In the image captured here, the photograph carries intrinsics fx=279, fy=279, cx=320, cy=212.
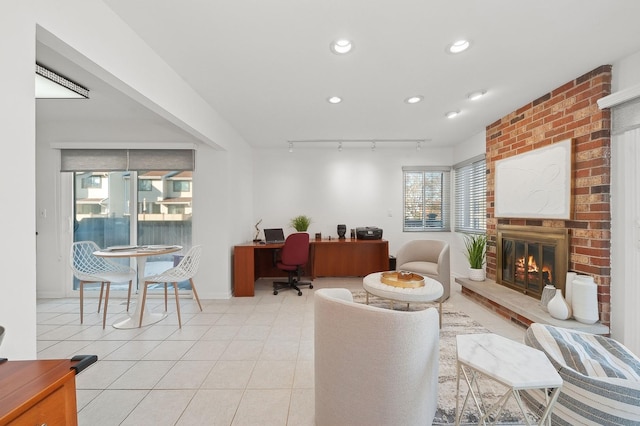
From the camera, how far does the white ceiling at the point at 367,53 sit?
1.67 meters

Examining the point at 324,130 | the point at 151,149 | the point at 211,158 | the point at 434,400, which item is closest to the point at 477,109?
the point at 324,130

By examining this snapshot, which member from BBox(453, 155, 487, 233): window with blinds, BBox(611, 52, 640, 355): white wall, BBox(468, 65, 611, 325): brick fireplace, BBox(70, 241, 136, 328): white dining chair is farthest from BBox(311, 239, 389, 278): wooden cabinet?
BBox(611, 52, 640, 355): white wall

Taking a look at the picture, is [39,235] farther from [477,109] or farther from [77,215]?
[477,109]

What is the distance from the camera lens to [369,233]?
15.7 ft

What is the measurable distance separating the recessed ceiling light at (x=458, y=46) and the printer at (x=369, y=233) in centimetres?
312

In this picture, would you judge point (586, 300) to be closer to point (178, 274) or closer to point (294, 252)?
point (294, 252)

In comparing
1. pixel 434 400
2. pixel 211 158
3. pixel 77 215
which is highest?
pixel 211 158

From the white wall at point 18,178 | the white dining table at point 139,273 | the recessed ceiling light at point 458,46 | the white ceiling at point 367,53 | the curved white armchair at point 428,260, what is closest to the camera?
the white wall at point 18,178

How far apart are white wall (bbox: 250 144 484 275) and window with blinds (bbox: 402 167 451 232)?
151 mm

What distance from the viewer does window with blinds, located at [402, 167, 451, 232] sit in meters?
5.27

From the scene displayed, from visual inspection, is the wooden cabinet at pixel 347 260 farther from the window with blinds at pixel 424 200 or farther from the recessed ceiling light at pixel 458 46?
the recessed ceiling light at pixel 458 46

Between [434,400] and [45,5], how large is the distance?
9.01 feet

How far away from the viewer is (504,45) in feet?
6.57

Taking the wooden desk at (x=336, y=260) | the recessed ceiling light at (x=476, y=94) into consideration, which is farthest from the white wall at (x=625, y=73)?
the wooden desk at (x=336, y=260)
